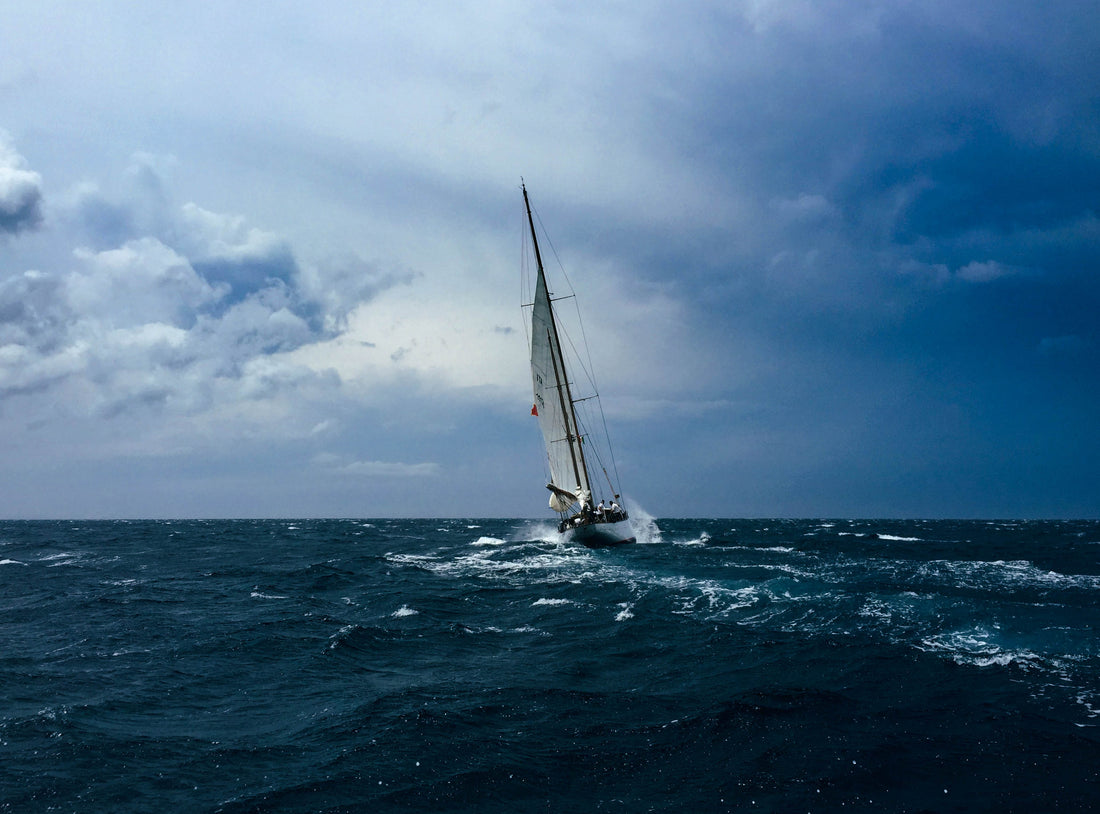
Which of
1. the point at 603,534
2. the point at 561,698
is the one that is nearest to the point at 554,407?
the point at 603,534

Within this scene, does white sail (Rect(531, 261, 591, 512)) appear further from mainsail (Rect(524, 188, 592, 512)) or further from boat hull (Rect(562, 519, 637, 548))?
boat hull (Rect(562, 519, 637, 548))

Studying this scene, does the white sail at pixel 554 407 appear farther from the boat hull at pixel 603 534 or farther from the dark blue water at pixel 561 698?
the dark blue water at pixel 561 698

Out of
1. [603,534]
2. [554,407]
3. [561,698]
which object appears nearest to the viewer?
[561,698]

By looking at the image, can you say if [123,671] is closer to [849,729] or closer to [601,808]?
[601,808]

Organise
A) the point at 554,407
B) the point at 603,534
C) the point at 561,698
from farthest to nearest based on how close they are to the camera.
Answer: the point at 554,407
the point at 603,534
the point at 561,698

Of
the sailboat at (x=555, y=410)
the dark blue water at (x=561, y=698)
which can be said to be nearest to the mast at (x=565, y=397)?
the sailboat at (x=555, y=410)

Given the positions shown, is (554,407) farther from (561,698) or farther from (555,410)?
(561,698)

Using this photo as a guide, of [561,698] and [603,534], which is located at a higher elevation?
[603,534]

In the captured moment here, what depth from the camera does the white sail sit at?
52594 millimetres

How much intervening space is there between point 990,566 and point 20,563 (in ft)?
208

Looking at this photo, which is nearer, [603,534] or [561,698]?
[561,698]

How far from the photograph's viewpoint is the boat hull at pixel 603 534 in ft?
150

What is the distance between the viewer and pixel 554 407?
5362 centimetres

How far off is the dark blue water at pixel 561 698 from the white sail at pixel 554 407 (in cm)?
2417
